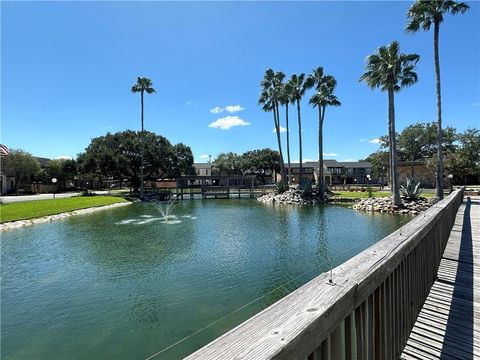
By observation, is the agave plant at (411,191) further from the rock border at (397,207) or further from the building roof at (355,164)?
the building roof at (355,164)

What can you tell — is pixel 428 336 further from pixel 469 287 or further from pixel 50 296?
pixel 50 296

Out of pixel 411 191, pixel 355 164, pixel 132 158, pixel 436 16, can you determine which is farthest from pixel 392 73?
pixel 355 164

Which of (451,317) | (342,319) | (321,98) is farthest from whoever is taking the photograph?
(321,98)

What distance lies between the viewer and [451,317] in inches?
127

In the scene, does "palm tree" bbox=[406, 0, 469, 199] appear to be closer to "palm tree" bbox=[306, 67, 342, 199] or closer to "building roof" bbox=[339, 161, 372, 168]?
"palm tree" bbox=[306, 67, 342, 199]

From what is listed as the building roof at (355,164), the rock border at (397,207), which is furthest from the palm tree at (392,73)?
the building roof at (355,164)

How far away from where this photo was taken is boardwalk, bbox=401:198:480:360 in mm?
2633

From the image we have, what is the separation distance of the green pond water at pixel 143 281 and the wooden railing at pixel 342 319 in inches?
13.5

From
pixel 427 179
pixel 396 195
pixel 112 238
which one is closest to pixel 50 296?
pixel 112 238

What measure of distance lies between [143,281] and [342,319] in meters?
7.11

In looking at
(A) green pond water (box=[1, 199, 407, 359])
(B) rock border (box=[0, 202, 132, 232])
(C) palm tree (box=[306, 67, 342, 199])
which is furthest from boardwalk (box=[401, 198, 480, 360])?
(C) palm tree (box=[306, 67, 342, 199])

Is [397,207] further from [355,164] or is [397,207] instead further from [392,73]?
[355,164]

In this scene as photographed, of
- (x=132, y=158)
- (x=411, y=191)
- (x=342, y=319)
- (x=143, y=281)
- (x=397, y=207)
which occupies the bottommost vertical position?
A: (x=143, y=281)

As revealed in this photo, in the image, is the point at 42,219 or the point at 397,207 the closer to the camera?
the point at 42,219
